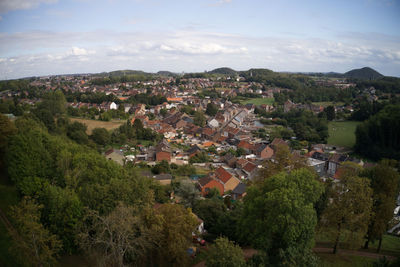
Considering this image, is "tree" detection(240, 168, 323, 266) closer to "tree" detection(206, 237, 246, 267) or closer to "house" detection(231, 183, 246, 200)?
"tree" detection(206, 237, 246, 267)

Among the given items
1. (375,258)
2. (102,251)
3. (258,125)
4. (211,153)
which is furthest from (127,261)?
(258,125)

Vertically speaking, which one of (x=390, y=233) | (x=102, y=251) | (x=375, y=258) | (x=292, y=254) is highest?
(x=292, y=254)

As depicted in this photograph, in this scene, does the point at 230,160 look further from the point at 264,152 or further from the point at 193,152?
the point at 264,152

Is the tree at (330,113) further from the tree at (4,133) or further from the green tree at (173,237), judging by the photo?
the tree at (4,133)

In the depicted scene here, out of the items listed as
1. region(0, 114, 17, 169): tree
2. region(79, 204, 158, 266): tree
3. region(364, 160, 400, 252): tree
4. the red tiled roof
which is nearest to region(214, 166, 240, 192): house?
the red tiled roof

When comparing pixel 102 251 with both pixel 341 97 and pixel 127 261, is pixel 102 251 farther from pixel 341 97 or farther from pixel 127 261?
pixel 341 97

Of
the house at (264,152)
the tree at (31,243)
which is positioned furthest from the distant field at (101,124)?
the tree at (31,243)

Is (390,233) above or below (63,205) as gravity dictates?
below
